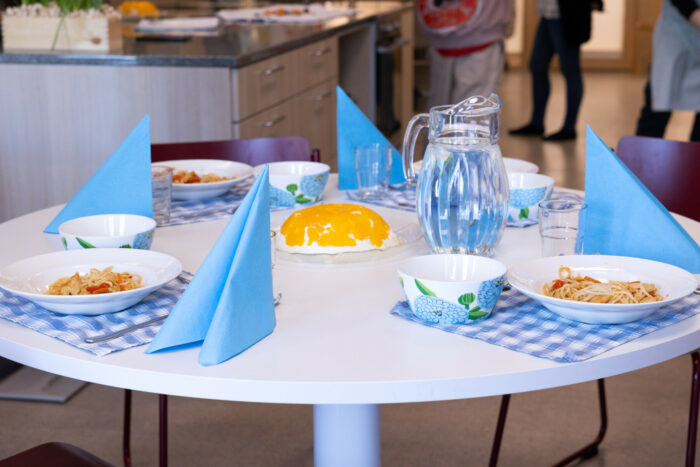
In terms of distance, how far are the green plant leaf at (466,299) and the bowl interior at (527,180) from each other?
1.87 feet

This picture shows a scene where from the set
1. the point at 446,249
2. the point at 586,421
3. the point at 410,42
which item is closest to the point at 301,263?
the point at 446,249

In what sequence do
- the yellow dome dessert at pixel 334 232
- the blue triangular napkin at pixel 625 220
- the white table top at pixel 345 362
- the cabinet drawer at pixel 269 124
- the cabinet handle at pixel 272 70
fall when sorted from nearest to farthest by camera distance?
the white table top at pixel 345 362 < the blue triangular napkin at pixel 625 220 < the yellow dome dessert at pixel 334 232 < the cabinet drawer at pixel 269 124 < the cabinet handle at pixel 272 70

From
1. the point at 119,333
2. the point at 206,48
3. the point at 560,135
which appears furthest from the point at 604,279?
the point at 560,135

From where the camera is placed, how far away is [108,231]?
1.29 meters

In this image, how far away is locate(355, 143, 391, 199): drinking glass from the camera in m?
1.60

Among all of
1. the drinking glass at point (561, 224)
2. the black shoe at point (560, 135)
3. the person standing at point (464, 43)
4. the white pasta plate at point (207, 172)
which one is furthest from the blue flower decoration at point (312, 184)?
the black shoe at point (560, 135)

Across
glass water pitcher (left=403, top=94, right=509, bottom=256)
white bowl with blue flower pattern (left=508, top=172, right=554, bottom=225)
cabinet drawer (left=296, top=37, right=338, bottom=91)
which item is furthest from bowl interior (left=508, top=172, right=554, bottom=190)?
cabinet drawer (left=296, top=37, right=338, bottom=91)

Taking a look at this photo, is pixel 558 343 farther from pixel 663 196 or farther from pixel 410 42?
pixel 410 42

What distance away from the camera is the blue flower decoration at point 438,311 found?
38.0 inches

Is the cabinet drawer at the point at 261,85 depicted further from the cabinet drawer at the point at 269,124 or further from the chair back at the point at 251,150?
the chair back at the point at 251,150

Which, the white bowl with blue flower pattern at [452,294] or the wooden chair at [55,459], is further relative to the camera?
the wooden chair at [55,459]

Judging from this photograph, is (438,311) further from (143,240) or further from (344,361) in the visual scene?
(143,240)

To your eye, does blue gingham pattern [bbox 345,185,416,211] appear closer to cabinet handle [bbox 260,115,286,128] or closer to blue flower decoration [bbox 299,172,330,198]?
blue flower decoration [bbox 299,172,330,198]

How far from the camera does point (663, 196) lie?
194 cm
